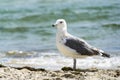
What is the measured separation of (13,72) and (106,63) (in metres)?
2.26

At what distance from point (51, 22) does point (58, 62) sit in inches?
235

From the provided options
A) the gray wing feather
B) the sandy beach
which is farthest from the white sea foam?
the sandy beach

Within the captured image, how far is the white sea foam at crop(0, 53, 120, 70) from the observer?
9.23 metres

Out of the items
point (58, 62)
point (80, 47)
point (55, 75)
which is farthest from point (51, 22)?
point (55, 75)

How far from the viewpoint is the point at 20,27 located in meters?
14.8

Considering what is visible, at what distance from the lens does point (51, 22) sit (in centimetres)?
1549

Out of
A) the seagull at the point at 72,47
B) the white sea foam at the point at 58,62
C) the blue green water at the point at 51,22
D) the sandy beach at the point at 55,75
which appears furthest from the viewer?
the blue green water at the point at 51,22

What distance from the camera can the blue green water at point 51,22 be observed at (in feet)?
38.8

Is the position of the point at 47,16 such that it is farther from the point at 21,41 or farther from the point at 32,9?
the point at 21,41

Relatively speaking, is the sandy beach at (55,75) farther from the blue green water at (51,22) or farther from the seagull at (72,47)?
the blue green water at (51,22)

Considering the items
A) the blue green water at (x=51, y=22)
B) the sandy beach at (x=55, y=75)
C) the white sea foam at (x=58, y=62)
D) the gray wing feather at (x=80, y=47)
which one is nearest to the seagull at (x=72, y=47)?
the gray wing feather at (x=80, y=47)

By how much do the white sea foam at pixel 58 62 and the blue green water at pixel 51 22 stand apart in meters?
0.67

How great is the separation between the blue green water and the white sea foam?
2.21ft

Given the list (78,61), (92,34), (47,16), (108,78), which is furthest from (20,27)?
(108,78)
